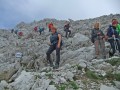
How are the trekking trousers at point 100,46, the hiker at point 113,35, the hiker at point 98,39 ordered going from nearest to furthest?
1. the hiker at point 113,35
2. the hiker at point 98,39
3. the trekking trousers at point 100,46

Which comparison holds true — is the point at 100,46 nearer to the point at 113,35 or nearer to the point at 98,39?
the point at 98,39

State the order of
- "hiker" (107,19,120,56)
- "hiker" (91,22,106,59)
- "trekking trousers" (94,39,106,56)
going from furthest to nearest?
"trekking trousers" (94,39,106,56) < "hiker" (91,22,106,59) < "hiker" (107,19,120,56)

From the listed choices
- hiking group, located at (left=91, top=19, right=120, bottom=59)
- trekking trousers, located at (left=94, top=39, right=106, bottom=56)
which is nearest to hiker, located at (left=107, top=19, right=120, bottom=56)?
hiking group, located at (left=91, top=19, right=120, bottom=59)

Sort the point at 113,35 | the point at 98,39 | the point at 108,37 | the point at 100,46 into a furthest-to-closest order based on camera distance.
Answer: the point at 100,46 < the point at 98,39 < the point at 108,37 < the point at 113,35

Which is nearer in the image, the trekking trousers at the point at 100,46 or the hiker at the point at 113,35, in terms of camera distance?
the hiker at the point at 113,35

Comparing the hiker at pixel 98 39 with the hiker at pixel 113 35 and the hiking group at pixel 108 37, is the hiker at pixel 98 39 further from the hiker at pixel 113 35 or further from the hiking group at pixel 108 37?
the hiker at pixel 113 35

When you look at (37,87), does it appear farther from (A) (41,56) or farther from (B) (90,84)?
(A) (41,56)

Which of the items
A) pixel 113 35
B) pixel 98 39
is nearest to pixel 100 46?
pixel 98 39

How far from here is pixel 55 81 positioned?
1566 cm

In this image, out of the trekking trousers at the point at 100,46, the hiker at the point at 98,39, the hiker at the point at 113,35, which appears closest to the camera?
the hiker at the point at 113,35

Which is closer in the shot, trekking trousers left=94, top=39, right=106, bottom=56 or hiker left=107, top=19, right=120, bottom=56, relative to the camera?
hiker left=107, top=19, right=120, bottom=56

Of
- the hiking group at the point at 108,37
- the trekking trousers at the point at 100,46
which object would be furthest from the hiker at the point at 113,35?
the trekking trousers at the point at 100,46

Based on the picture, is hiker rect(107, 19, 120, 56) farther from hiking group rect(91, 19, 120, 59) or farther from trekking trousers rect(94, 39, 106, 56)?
trekking trousers rect(94, 39, 106, 56)

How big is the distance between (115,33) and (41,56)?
37.3ft
